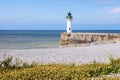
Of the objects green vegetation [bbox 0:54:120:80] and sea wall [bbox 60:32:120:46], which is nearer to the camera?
green vegetation [bbox 0:54:120:80]

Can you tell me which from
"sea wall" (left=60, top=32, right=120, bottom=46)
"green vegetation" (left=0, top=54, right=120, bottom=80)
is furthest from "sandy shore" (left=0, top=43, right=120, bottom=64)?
"sea wall" (left=60, top=32, right=120, bottom=46)

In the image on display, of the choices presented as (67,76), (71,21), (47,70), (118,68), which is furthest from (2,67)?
(71,21)

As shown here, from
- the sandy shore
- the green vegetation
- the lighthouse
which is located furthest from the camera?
the lighthouse

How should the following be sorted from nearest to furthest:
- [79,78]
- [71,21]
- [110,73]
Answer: [79,78], [110,73], [71,21]

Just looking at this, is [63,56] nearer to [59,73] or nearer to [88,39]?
[59,73]

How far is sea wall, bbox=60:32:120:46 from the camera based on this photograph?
116ft

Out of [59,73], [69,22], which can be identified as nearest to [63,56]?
[59,73]

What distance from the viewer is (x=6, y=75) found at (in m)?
9.39

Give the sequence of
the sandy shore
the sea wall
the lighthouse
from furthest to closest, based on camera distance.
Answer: the lighthouse → the sea wall → the sandy shore

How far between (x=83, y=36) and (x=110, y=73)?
26.7 metres

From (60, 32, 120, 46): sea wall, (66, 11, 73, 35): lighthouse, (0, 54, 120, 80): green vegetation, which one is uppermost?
(66, 11, 73, 35): lighthouse

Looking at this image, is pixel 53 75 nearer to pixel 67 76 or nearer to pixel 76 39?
pixel 67 76

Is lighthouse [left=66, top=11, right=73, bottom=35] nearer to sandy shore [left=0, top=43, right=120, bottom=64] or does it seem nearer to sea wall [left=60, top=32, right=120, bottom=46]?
sea wall [left=60, top=32, right=120, bottom=46]

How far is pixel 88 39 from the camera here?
122 ft
